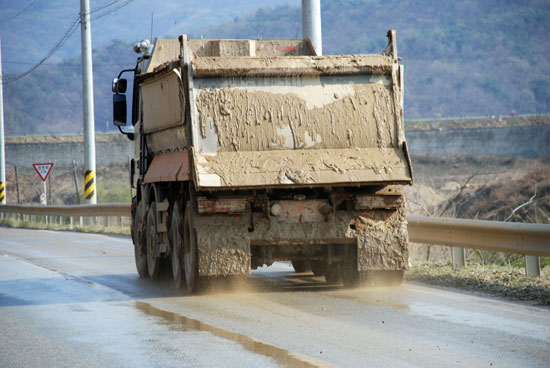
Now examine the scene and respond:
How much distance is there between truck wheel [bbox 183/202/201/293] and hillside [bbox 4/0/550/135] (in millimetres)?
132381

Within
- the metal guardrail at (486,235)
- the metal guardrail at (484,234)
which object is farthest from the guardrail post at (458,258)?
the metal guardrail at (484,234)

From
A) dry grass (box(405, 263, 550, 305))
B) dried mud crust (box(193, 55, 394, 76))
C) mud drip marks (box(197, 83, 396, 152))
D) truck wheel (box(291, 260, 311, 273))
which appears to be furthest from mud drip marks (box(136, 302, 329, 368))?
truck wheel (box(291, 260, 311, 273))

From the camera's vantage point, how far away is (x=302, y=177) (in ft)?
35.1

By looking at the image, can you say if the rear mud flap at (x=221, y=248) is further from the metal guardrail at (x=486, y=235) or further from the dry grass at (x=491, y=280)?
the metal guardrail at (x=486, y=235)

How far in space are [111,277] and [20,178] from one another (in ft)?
206

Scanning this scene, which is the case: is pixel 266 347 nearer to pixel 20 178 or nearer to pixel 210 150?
pixel 210 150

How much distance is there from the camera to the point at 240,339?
26.4 ft

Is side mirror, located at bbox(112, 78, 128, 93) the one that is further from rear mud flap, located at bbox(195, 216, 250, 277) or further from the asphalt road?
rear mud flap, located at bbox(195, 216, 250, 277)

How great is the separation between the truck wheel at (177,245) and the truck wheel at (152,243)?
0.93 metres

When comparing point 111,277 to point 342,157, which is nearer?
point 342,157

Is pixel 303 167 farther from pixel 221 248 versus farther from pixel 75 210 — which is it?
pixel 75 210

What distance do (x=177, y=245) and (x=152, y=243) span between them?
1.45m

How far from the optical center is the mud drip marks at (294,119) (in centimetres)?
1091

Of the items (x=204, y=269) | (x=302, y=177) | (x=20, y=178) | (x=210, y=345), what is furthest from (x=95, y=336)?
(x=20, y=178)
